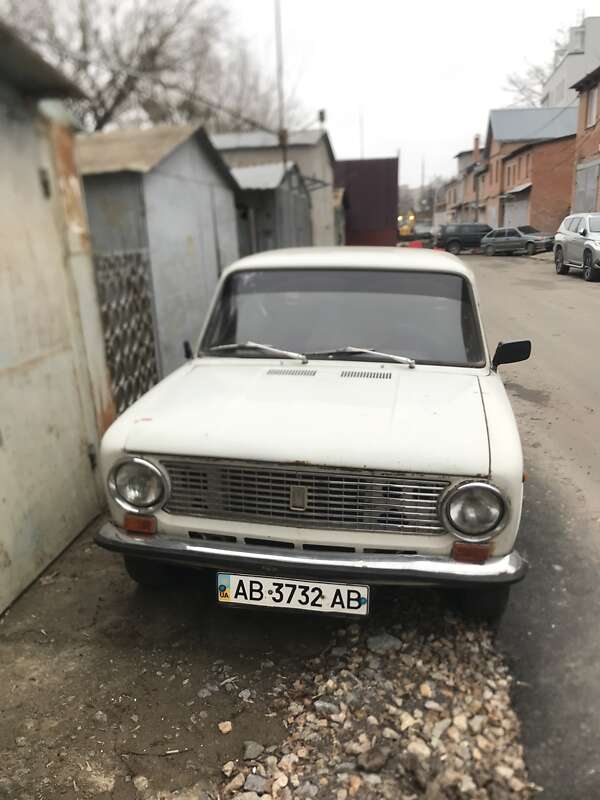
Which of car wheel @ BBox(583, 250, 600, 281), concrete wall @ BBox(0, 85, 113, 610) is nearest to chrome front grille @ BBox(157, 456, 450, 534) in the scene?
concrete wall @ BBox(0, 85, 113, 610)

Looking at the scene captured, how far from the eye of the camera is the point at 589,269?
52.8 ft

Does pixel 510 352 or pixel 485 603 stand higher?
pixel 510 352

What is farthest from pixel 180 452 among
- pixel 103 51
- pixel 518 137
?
pixel 518 137

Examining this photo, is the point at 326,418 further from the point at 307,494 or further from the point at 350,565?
the point at 350,565

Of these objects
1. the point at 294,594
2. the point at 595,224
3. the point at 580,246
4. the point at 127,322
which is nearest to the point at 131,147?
the point at 127,322

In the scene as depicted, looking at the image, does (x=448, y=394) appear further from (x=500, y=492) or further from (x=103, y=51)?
(x=103, y=51)

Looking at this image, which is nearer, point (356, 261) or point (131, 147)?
point (356, 261)

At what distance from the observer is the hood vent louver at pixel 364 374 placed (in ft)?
10.4

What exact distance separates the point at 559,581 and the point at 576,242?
15885 mm

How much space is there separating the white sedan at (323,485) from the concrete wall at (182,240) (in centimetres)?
321

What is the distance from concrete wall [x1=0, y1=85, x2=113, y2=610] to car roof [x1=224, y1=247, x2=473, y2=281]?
1.08 meters

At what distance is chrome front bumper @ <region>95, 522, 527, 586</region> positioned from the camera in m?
2.46

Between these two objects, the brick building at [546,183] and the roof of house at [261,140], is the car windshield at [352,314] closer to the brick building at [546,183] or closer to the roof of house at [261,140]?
the roof of house at [261,140]

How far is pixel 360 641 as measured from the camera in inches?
115
